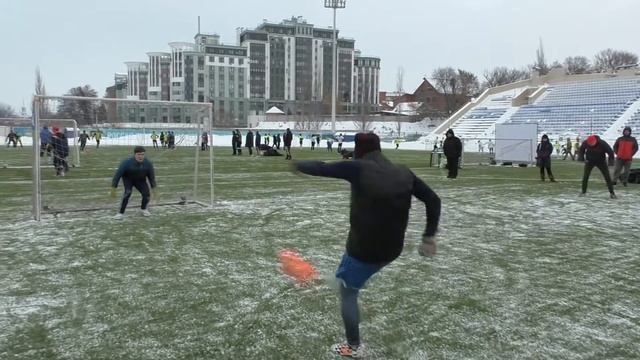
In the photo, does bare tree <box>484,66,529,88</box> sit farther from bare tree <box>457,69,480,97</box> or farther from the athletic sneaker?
the athletic sneaker

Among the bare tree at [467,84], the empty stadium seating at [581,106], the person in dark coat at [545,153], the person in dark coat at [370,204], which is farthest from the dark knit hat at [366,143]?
the bare tree at [467,84]

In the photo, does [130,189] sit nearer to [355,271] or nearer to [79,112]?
[79,112]

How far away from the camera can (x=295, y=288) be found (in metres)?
6.16

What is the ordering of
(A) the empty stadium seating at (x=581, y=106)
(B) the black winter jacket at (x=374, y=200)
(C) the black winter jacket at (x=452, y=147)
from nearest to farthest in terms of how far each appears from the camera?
(B) the black winter jacket at (x=374, y=200) < (C) the black winter jacket at (x=452, y=147) < (A) the empty stadium seating at (x=581, y=106)

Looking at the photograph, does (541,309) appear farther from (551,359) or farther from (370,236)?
(370,236)

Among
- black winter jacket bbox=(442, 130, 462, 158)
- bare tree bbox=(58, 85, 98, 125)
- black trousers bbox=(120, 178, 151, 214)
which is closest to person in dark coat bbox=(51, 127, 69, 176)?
bare tree bbox=(58, 85, 98, 125)

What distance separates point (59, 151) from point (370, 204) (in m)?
18.1

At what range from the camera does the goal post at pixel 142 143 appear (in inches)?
A: 459

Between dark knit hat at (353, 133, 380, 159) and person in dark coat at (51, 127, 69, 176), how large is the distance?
1713cm

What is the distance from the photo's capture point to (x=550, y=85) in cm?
6625

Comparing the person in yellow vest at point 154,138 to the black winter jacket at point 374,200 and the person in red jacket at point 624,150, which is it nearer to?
the black winter jacket at point 374,200

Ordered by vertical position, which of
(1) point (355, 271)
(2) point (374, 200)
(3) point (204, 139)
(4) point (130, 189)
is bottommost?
(4) point (130, 189)

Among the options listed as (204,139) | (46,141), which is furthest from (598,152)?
(46,141)

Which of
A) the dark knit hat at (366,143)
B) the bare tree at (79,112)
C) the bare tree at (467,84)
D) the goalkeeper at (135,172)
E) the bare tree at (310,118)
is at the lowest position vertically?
the goalkeeper at (135,172)
